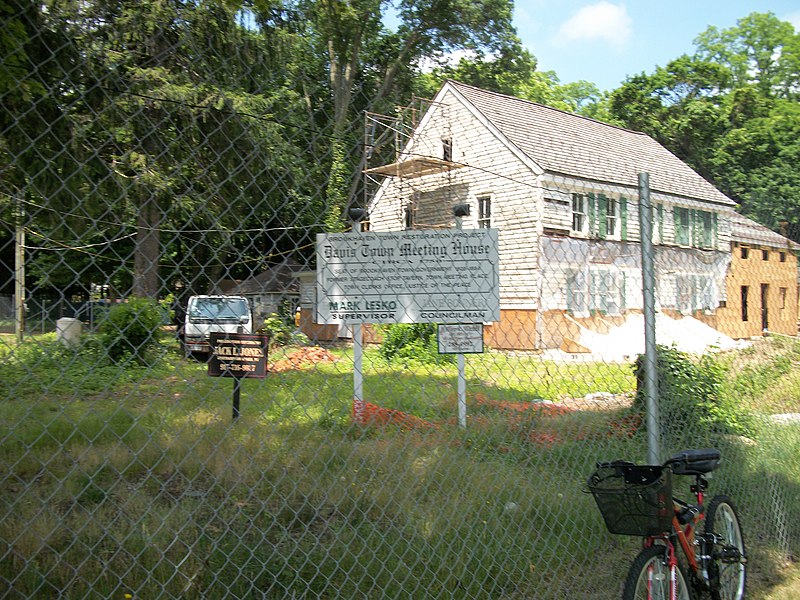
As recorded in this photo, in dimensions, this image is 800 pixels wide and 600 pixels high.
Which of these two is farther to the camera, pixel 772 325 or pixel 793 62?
pixel 793 62

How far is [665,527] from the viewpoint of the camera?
3107 mm

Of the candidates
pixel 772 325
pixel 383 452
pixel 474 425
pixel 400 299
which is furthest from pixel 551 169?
pixel 400 299

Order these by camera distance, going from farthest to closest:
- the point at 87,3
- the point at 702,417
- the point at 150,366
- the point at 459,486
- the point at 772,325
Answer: the point at 772,325 → the point at 702,417 → the point at 459,486 → the point at 150,366 → the point at 87,3

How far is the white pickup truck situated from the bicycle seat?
7.51ft

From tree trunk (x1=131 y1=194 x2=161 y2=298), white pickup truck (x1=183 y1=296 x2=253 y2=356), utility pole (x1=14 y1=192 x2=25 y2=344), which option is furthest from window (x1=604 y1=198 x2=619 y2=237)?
utility pole (x1=14 y1=192 x2=25 y2=344)

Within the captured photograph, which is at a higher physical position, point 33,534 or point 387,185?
point 387,185

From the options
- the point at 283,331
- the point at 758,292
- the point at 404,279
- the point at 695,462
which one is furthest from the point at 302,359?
the point at 758,292

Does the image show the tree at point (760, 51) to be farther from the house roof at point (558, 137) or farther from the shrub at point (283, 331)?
the shrub at point (283, 331)

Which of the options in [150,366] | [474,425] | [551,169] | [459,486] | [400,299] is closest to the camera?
[150,366]

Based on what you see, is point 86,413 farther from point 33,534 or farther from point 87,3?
point 87,3

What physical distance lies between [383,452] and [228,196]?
8.24ft

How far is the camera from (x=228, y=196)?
254 cm

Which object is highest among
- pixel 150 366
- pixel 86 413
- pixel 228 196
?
pixel 228 196

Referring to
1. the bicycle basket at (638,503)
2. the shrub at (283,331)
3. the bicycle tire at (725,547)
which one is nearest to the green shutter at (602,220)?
the bicycle basket at (638,503)
